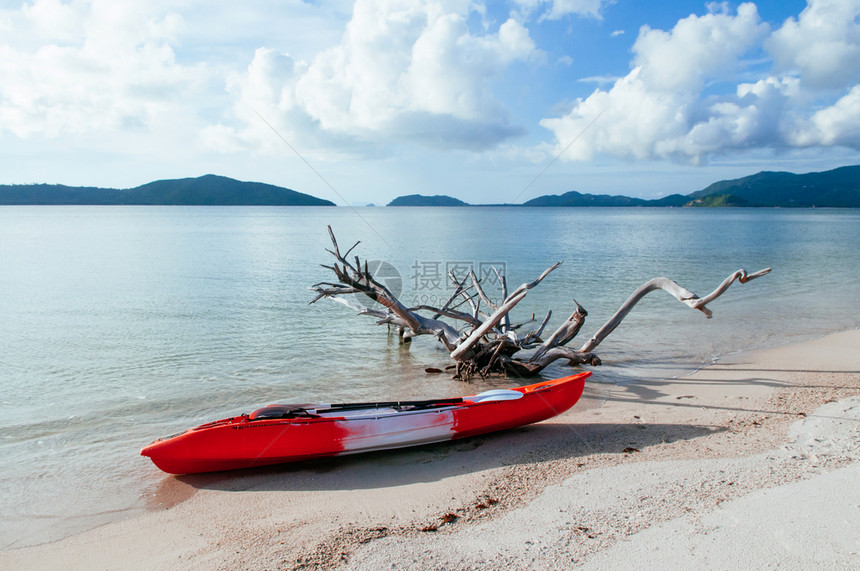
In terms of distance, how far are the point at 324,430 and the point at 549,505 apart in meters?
3.21

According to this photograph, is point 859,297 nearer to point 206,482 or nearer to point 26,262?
point 206,482

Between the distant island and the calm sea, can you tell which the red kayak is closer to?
the calm sea

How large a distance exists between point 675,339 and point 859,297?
42.2ft

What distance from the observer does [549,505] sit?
19.5ft

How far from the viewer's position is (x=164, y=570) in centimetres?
520

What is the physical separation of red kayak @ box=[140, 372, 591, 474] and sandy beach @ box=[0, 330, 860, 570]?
10.6 inches

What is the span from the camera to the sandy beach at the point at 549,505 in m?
4.90

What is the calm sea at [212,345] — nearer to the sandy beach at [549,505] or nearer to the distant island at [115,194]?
the sandy beach at [549,505]

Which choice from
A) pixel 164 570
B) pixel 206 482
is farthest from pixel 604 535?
pixel 206 482

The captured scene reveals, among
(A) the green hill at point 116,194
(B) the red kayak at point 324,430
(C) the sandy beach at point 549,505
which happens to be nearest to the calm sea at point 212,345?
(B) the red kayak at point 324,430

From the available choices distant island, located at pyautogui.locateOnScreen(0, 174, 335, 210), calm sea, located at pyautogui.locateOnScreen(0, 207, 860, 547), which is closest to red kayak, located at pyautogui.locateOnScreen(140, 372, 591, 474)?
calm sea, located at pyautogui.locateOnScreen(0, 207, 860, 547)

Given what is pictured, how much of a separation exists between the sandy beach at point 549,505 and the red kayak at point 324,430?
0.89 feet

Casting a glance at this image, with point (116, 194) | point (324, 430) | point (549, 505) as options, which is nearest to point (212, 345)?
point (324, 430)

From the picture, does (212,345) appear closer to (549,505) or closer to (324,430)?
(324,430)
